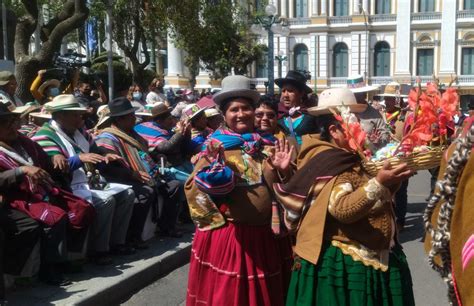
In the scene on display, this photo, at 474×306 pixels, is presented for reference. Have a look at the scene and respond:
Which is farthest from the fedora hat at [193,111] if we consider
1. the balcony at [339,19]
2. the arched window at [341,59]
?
the balcony at [339,19]

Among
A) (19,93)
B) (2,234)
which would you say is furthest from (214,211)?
(19,93)

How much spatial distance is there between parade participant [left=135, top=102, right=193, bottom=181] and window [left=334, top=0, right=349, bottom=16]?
47943mm

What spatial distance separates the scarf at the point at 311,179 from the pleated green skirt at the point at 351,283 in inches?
11.4

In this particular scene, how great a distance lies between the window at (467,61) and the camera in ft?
156

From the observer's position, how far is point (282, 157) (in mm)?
3367

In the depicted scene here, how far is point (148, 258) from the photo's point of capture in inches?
234

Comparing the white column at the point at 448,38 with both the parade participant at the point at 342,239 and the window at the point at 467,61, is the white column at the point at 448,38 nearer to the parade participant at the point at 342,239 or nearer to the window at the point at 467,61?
the window at the point at 467,61

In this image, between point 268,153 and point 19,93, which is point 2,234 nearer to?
point 268,153

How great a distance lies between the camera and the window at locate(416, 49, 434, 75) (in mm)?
49219

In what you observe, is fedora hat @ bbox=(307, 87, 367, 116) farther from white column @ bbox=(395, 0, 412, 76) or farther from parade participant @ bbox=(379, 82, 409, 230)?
white column @ bbox=(395, 0, 412, 76)

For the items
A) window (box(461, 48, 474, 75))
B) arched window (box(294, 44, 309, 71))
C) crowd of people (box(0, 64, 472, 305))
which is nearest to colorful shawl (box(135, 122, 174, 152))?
crowd of people (box(0, 64, 472, 305))

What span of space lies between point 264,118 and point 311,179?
45.1 inches

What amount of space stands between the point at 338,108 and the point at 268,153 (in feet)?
2.27

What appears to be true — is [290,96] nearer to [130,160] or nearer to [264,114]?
[264,114]
